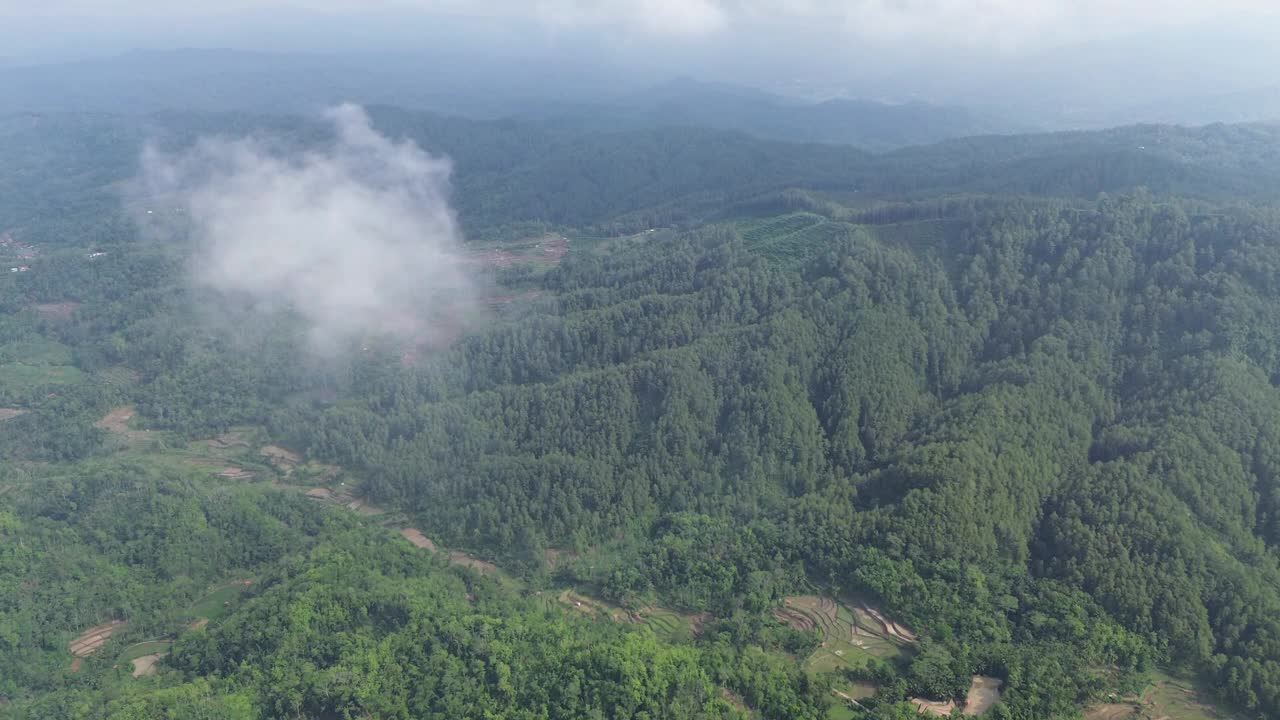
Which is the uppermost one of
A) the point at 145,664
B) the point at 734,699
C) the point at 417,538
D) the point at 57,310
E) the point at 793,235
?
the point at 793,235

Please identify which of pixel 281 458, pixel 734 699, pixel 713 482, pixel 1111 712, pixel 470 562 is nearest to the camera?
pixel 734 699

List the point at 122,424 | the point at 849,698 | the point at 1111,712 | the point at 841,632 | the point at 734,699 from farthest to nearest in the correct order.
Result: the point at 122,424 < the point at 841,632 < the point at 849,698 < the point at 1111,712 < the point at 734,699

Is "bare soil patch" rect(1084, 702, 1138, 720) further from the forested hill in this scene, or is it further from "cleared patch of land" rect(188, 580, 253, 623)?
the forested hill

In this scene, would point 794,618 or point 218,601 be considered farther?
point 218,601

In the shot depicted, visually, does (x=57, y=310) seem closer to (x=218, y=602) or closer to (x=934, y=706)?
(x=218, y=602)

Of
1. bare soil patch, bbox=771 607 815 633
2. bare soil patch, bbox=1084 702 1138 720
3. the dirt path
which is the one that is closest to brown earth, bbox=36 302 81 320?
bare soil patch, bbox=771 607 815 633

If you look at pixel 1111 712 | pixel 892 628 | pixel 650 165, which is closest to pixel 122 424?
pixel 892 628

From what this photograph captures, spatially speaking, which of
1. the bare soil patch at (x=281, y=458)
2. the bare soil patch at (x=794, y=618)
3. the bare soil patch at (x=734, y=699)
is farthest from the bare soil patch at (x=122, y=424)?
the bare soil patch at (x=734, y=699)
